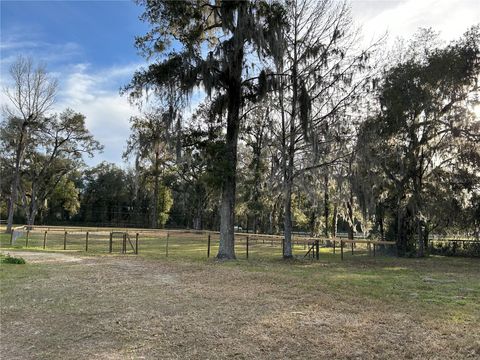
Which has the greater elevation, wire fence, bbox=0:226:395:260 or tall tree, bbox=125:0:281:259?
tall tree, bbox=125:0:281:259

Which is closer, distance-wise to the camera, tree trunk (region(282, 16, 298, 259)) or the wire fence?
tree trunk (region(282, 16, 298, 259))

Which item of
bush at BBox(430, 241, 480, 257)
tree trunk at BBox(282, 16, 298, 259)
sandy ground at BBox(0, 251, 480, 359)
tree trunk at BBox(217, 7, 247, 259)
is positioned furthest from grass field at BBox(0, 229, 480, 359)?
bush at BBox(430, 241, 480, 257)

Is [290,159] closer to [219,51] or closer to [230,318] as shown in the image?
[219,51]

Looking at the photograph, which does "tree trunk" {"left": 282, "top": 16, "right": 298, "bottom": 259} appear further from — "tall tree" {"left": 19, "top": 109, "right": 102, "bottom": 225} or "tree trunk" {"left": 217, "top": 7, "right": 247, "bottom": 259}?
"tall tree" {"left": 19, "top": 109, "right": 102, "bottom": 225}

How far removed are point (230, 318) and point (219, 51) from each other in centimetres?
1022

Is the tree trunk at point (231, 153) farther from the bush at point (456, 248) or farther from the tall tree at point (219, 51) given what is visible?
the bush at point (456, 248)

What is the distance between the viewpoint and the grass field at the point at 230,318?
3.90 metres

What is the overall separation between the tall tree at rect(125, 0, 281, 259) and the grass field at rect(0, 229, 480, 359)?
6.01 meters

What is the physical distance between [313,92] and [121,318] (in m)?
11.4

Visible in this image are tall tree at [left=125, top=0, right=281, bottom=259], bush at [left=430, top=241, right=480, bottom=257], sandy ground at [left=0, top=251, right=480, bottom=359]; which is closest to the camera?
sandy ground at [left=0, top=251, right=480, bottom=359]

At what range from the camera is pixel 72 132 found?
33094 millimetres

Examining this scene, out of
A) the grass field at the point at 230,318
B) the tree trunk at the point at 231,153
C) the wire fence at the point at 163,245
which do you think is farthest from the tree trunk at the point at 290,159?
the grass field at the point at 230,318

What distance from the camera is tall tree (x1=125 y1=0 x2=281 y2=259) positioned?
42.4ft

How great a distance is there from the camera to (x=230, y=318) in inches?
199
